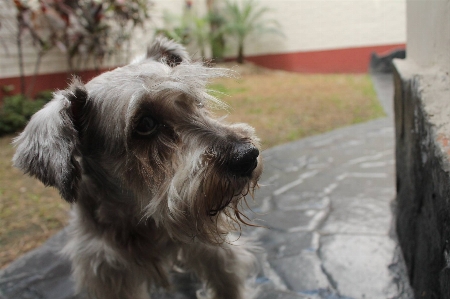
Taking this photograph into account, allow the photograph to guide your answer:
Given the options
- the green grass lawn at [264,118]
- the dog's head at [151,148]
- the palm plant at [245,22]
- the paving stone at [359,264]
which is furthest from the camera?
the palm plant at [245,22]

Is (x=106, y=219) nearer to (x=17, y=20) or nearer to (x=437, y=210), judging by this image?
(x=437, y=210)

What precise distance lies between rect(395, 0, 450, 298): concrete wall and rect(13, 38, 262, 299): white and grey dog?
808mm

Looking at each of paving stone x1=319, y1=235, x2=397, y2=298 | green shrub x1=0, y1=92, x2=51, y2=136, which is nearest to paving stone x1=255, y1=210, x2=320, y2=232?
paving stone x1=319, y1=235, x2=397, y2=298

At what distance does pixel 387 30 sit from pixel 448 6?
37.3 ft

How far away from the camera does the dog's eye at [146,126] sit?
1934mm

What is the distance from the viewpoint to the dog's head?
179 cm

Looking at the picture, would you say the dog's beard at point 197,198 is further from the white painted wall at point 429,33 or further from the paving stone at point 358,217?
the paving stone at point 358,217

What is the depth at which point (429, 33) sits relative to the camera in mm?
2467

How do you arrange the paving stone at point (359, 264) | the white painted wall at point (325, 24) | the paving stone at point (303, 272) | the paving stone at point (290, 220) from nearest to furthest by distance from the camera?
1. the paving stone at point (359, 264)
2. the paving stone at point (303, 272)
3. the paving stone at point (290, 220)
4. the white painted wall at point (325, 24)

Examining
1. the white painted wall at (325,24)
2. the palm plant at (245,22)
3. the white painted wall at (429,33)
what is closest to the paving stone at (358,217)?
the white painted wall at (429,33)

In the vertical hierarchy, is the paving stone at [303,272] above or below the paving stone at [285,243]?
below

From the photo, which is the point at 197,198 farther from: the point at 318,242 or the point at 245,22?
the point at 245,22

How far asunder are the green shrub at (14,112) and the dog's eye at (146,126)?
17.8 ft

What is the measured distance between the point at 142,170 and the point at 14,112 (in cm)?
562
